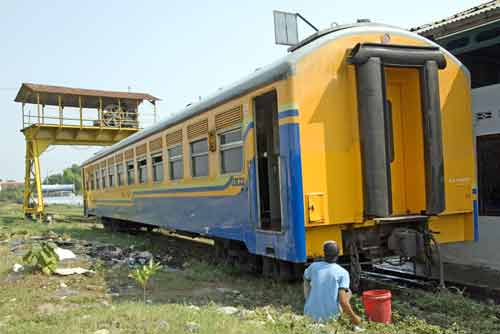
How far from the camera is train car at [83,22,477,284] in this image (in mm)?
6457

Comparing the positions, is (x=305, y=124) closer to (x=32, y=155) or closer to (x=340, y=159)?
(x=340, y=159)

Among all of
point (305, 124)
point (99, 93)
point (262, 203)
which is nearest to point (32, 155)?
Result: point (99, 93)

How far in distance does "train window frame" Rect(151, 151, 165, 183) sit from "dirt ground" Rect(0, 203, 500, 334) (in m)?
2.20

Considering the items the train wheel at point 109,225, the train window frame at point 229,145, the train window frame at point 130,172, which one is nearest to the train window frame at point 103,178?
the train wheel at point 109,225

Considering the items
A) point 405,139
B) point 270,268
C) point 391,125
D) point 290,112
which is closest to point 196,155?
point 270,268

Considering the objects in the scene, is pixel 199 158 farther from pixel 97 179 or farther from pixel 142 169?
pixel 97 179

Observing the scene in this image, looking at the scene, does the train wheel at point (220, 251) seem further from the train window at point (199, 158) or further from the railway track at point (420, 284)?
the railway track at point (420, 284)

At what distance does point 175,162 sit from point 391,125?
4881mm

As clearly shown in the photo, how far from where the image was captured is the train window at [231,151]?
777 cm

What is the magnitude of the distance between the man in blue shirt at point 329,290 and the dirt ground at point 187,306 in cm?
12

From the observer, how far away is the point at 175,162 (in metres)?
10.6

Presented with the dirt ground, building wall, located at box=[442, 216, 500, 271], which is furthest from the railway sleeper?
building wall, located at box=[442, 216, 500, 271]

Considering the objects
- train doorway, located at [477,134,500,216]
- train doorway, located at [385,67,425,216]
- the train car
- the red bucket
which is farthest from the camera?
train doorway, located at [477,134,500,216]

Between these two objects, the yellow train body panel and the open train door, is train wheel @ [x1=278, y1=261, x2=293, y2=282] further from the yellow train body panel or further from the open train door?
the open train door
